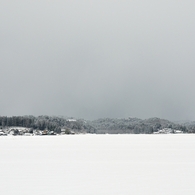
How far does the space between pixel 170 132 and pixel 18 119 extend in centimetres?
6915

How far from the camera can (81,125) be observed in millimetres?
186875
